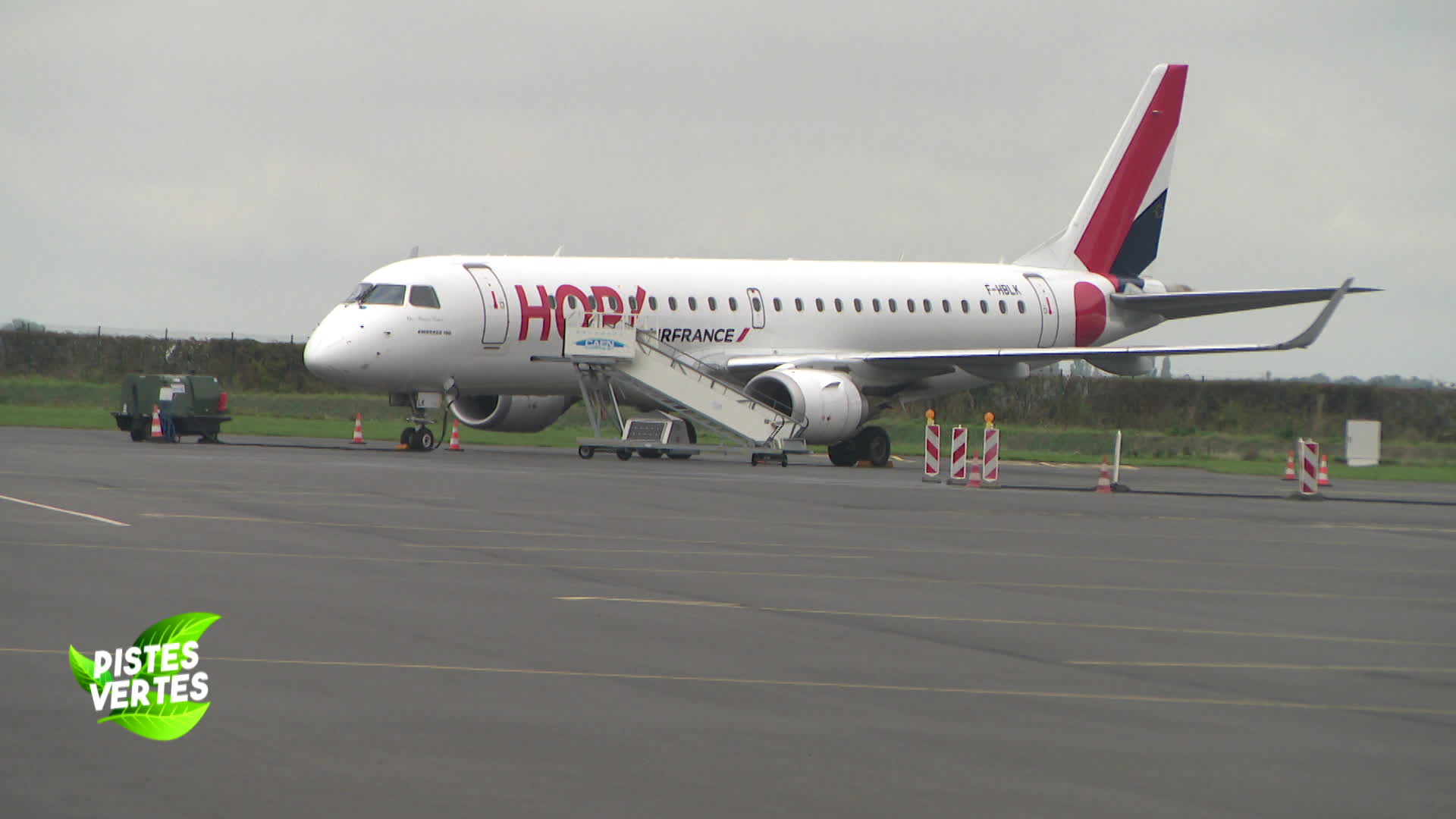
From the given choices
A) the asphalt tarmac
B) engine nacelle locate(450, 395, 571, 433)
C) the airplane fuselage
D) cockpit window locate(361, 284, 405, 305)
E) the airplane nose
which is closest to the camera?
the asphalt tarmac

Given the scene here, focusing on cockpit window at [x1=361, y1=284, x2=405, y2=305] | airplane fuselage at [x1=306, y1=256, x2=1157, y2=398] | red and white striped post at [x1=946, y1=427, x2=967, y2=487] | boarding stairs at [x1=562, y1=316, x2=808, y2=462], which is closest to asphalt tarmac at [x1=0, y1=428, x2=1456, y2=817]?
red and white striped post at [x1=946, y1=427, x2=967, y2=487]

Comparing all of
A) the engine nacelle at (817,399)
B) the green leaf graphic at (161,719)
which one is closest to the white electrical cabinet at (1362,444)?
the engine nacelle at (817,399)

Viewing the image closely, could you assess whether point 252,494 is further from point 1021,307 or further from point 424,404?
point 1021,307

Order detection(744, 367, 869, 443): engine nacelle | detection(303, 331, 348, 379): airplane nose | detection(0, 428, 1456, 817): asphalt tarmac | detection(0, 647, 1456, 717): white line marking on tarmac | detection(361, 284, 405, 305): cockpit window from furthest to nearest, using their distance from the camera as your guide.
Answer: detection(744, 367, 869, 443): engine nacelle
detection(361, 284, 405, 305): cockpit window
detection(303, 331, 348, 379): airplane nose
detection(0, 647, 1456, 717): white line marking on tarmac
detection(0, 428, 1456, 817): asphalt tarmac

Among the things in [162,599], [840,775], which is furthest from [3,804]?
[162,599]

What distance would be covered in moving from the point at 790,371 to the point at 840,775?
26.6 m

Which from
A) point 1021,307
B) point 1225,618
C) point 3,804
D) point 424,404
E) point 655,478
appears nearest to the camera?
point 3,804

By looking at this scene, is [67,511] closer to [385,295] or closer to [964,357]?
[385,295]

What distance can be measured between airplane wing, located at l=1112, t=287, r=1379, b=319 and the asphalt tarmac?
1709 cm

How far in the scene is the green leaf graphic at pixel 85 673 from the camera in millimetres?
7789

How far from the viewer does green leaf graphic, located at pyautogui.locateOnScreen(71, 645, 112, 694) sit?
779 centimetres

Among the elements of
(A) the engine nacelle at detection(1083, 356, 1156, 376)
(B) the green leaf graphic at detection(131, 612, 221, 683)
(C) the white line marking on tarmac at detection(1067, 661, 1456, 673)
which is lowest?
(B) the green leaf graphic at detection(131, 612, 221, 683)

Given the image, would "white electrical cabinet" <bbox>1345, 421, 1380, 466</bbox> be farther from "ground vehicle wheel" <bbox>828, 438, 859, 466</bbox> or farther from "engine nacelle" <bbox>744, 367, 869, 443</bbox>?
"engine nacelle" <bbox>744, 367, 869, 443</bbox>

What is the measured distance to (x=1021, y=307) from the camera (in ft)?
131
